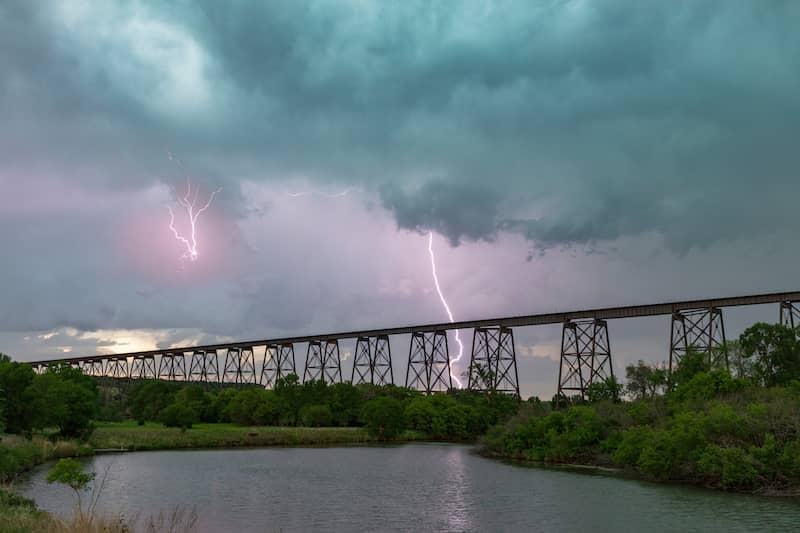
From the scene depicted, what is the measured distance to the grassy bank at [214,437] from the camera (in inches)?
1906

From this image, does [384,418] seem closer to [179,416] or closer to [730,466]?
[179,416]

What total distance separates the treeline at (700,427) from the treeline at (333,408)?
15.7 m

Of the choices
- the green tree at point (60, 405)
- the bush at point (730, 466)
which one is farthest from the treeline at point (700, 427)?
the green tree at point (60, 405)

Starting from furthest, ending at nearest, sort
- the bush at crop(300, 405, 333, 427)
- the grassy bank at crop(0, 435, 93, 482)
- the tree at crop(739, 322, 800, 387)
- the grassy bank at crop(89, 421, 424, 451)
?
the bush at crop(300, 405, 333, 427) < the grassy bank at crop(89, 421, 424, 451) < the tree at crop(739, 322, 800, 387) < the grassy bank at crop(0, 435, 93, 482)

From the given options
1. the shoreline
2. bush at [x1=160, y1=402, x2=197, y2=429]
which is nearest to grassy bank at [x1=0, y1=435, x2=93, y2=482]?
bush at [x1=160, y1=402, x2=197, y2=429]

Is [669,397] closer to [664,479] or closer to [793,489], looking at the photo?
[664,479]

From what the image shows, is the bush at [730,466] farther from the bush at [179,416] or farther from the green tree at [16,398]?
the bush at [179,416]

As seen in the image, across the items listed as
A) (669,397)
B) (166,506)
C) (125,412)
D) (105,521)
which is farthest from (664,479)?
(125,412)

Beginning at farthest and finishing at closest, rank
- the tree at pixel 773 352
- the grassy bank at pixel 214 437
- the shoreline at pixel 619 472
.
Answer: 1. the grassy bank at pixel 214 437
2. the tree at pixel 773 352
3. the shoreline at pixel 619 472

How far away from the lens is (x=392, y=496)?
83.8 ft

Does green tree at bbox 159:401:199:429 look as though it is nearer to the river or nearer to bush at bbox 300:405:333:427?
bush at bbox 300:405:333:427

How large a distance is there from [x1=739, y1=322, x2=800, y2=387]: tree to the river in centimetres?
1436

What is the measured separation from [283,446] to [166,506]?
31.9 m

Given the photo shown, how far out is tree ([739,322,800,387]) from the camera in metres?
38.7
